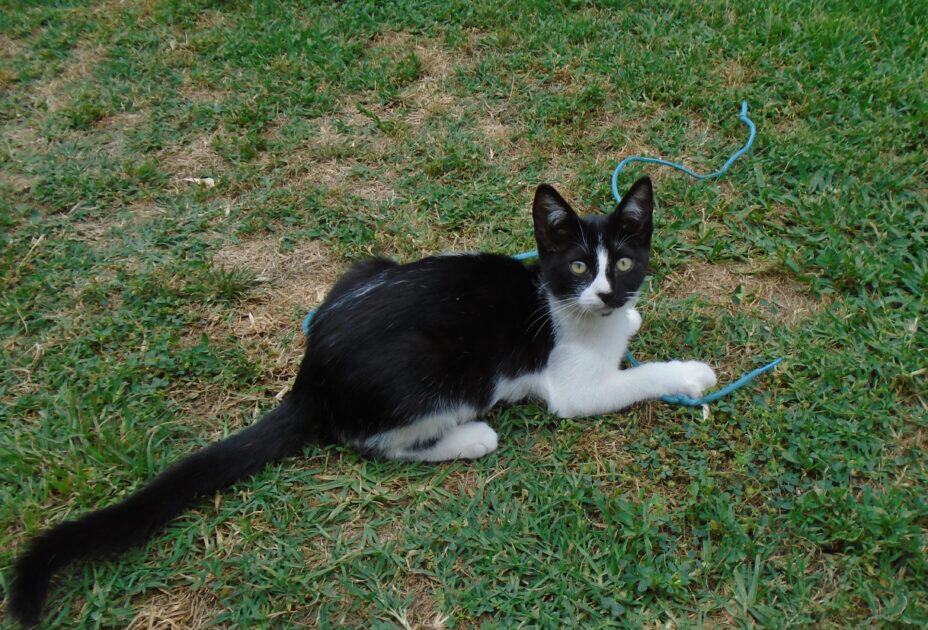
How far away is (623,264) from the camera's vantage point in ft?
7.56

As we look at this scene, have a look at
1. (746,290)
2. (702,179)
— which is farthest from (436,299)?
(702,179)

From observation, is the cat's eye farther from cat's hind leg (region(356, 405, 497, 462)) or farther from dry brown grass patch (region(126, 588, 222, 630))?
dry brown grass patch (region(126, 588, 222, 630))

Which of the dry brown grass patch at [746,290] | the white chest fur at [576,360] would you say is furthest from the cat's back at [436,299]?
the dry brown grass patch at [746,290]

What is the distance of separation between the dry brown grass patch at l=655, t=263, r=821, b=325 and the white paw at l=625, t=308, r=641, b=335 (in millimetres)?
223

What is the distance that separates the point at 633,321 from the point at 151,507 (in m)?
1.96

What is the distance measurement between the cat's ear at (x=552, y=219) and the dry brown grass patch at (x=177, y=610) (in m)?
1.69

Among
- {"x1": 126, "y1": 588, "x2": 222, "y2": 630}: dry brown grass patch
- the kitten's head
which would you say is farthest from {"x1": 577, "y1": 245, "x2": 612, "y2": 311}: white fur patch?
{"x1": 126, "y1": 588, "x2": 222, "y2": 630}: dry brown grass patch

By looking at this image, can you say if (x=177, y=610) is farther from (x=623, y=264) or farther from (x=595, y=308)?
(x=623, y=264)

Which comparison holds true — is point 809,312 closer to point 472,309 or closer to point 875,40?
point 472,309

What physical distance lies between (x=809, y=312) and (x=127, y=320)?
3078mm

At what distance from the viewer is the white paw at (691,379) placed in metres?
2.36

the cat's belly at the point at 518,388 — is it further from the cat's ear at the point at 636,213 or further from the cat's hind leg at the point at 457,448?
the cat's ear at the point at 636,213

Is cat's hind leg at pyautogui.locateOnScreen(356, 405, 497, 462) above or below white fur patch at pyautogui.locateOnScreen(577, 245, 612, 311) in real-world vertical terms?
below

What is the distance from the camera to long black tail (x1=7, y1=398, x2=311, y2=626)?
180cm
